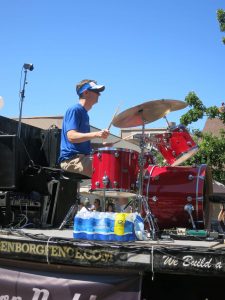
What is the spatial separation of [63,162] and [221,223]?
2.54 metres

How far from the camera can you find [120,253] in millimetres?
2947

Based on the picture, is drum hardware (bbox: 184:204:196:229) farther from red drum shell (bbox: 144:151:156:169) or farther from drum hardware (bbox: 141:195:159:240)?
red drum shell (bbox: 144:151:156:169)

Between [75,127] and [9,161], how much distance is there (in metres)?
0.79

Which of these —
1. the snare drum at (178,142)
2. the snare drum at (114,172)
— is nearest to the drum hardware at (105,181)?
the snare drum at (114,172)

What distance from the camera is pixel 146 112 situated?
512cm

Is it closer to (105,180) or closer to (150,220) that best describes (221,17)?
(105,180)

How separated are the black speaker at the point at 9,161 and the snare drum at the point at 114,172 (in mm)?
897

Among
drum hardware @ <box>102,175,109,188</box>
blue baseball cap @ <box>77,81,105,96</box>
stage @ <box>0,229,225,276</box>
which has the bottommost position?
stage @ <box>0,229,225,276</box>

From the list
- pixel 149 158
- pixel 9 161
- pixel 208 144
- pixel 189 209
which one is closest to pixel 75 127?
pixel 9 161

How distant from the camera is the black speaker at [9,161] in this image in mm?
4492

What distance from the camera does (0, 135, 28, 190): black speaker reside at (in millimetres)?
4492

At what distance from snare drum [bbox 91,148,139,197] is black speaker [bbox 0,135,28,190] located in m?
0.90

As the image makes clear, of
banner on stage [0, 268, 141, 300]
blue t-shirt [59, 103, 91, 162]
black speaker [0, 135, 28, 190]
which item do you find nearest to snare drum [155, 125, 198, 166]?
blue t-shirt [59, 103, 91, 162]

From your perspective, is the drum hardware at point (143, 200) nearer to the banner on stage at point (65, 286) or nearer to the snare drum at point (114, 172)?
the snare drum at point (114, 172)
